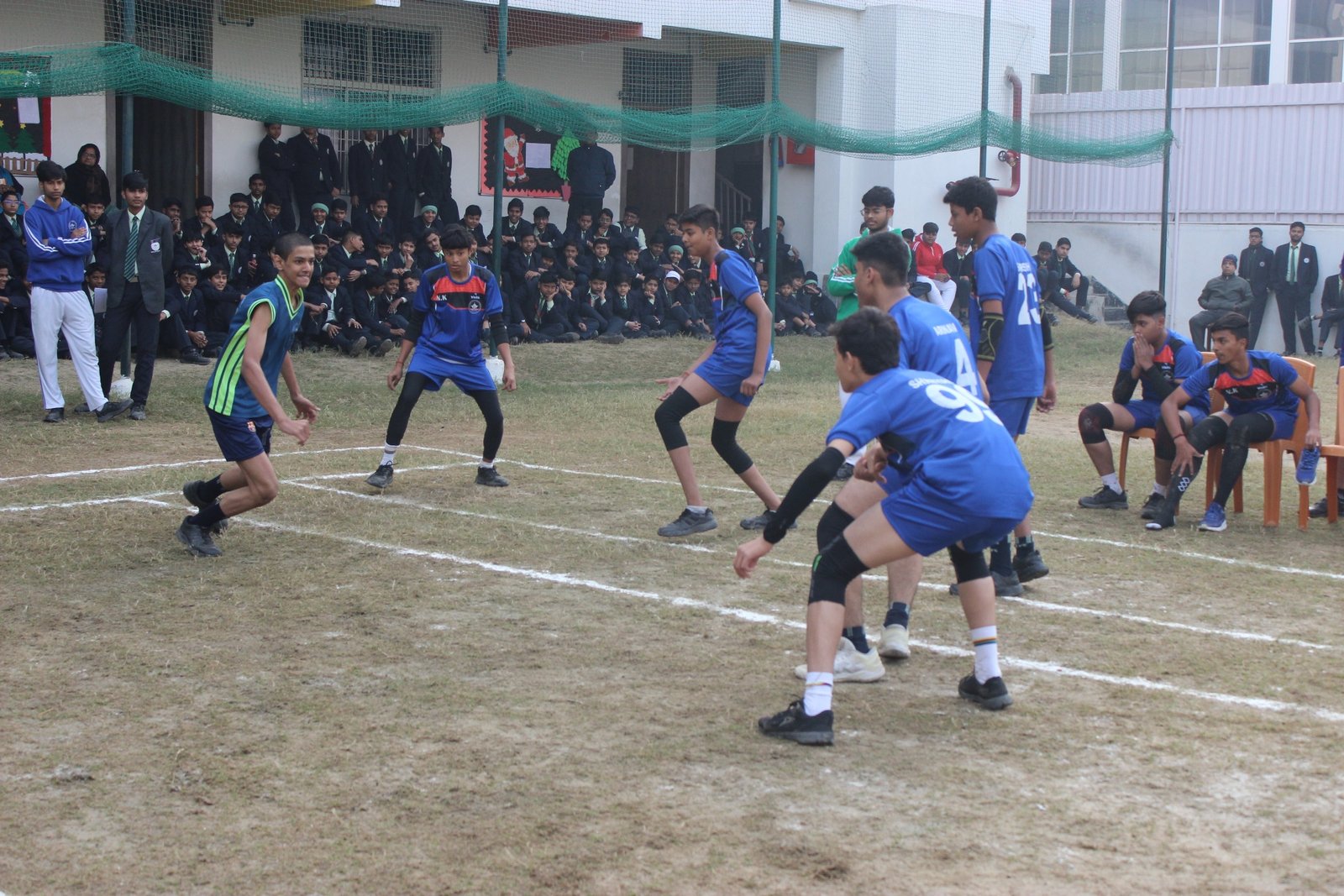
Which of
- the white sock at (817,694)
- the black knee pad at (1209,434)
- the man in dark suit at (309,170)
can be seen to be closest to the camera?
the white sock at (817,694)

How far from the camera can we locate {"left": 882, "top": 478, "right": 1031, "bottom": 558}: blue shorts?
4918mm

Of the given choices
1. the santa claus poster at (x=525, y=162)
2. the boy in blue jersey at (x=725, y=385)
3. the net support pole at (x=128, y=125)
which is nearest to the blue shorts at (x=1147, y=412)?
the boy in blue jersey at (x=725, y=385)

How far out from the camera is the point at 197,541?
761 cm

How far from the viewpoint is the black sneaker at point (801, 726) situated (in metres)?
4.90

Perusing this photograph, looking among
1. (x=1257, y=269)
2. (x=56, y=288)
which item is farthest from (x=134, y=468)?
(x=1257, y=269)

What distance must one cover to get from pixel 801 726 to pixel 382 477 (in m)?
5.12

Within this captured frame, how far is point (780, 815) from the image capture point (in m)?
4.30

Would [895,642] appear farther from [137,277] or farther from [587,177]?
[587,177]

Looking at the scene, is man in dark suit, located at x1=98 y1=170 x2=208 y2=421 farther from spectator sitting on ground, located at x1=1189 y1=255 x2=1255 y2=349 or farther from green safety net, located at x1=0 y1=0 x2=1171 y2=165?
spectator sitting on ground, located at x1=1189 y1=255 x2=1255 y2=349

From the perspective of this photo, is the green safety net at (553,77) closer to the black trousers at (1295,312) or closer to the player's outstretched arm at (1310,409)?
the black trousers at (1295,312)

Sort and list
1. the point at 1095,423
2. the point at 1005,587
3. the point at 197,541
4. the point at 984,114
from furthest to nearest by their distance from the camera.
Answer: the point at 984,114 → the point at 1095,423 → the point at 197,541 → the point at 1005,587

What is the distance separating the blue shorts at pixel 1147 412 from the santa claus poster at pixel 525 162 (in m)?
12.0

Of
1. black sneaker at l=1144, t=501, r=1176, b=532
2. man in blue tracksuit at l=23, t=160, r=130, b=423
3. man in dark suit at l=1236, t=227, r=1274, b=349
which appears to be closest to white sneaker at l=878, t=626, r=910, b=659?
black sneaker at l=1144, t=501, r=1176, b=532

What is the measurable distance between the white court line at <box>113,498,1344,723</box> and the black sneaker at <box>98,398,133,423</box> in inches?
143
